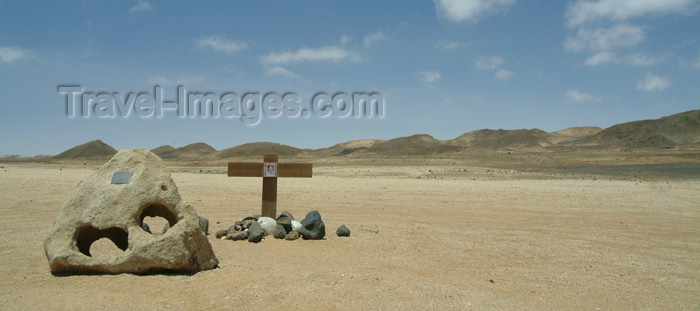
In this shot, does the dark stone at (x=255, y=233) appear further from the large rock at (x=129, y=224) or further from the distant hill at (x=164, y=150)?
the distant hill at (x=164, y=150)

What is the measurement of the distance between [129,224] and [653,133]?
96.5m

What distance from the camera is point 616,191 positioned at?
19.8 meters

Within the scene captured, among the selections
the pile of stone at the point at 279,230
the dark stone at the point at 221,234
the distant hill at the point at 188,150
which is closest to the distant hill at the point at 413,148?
the distant hill at the point at 188,150

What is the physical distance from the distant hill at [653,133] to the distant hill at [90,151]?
89670mm

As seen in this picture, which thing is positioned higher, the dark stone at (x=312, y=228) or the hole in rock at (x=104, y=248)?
the dark stone at (x=312, y=228)

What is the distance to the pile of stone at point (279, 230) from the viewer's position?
27.1ft

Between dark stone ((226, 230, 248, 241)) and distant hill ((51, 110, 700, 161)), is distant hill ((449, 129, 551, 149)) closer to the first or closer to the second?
distant hill ((51, 110, 700, 161))

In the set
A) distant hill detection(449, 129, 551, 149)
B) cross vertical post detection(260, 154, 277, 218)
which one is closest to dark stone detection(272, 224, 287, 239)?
cross vertical post detection(260, 154, 277, 218)

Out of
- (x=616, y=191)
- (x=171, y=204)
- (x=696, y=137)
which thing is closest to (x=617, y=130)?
(x=696, y=137)

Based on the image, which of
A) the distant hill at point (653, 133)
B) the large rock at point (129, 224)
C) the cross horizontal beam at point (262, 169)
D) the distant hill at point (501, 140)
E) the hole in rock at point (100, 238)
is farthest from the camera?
the distant hill at point (501, 140)

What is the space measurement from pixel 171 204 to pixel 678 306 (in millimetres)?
6528

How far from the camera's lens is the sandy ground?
518 cm

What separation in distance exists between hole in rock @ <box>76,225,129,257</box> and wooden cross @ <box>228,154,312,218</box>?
277cm

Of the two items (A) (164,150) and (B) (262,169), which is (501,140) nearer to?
(A) (164,150)
